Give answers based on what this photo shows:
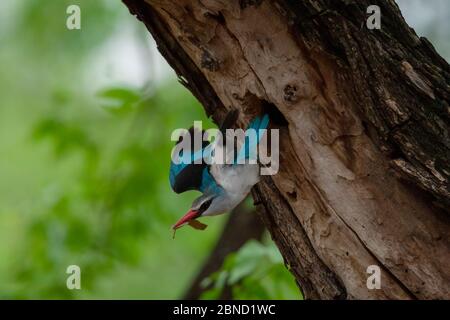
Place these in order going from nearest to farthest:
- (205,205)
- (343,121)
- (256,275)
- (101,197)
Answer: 1. (343,121)
2. (205,205)
3. (256,275)
4. (101,197)

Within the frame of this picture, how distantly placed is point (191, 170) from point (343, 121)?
1.93ft

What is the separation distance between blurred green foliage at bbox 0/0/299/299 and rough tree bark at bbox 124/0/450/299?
86 cm

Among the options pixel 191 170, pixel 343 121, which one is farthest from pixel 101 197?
pixel 343 121

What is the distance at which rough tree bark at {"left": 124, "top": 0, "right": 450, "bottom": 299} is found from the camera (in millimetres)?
2488

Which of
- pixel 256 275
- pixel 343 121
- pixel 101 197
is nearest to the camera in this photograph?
pixel 343 121

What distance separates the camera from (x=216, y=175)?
2816 millimetres

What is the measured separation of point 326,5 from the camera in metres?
2.49

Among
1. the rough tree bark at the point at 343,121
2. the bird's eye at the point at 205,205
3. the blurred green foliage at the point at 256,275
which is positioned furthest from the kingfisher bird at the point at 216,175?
the blurred green foliage at the point at 256,275

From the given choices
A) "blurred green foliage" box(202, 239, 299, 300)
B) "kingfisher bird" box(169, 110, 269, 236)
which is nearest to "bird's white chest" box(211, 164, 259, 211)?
"kingfisher bird" box(169, 110, 269, 236)
